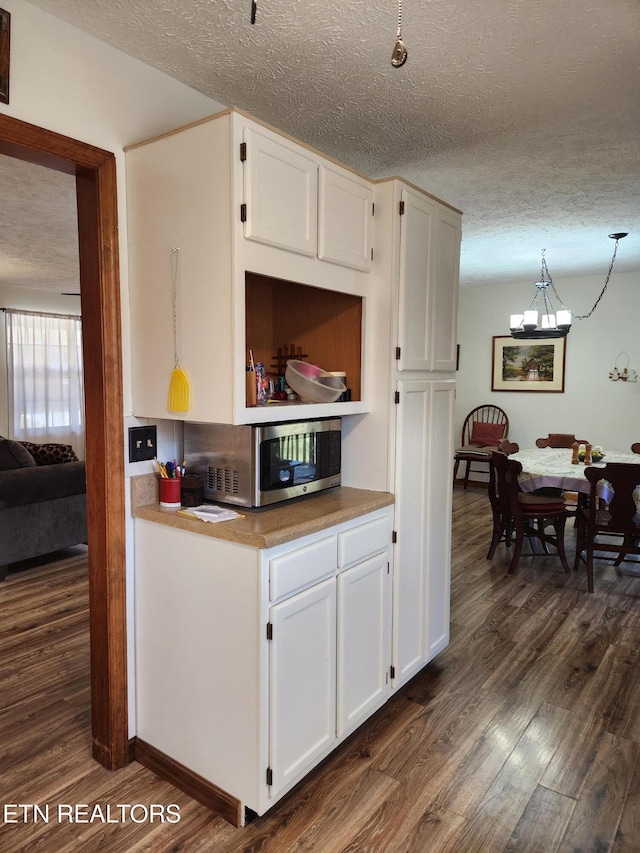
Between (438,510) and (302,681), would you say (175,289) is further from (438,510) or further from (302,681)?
(438,510)

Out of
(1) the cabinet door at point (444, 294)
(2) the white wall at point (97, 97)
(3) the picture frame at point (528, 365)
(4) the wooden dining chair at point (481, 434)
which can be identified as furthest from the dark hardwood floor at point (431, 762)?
(3) the picture frame at point (528, 365)

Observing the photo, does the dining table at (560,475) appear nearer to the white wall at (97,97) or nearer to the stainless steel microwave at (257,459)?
the stainless steel microwave at (257,459)

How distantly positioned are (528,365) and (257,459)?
5786 mm

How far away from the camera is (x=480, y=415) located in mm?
7457

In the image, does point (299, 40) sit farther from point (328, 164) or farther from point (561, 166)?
point (561, 166)

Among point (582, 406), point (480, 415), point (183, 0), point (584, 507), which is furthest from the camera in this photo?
point (480, 415)

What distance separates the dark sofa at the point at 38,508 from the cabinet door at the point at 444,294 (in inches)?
122

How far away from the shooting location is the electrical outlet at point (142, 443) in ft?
6.81

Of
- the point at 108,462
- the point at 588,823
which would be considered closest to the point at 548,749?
the point at 588,823

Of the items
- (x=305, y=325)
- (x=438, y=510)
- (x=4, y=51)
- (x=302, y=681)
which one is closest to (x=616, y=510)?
(x=438, y=510)

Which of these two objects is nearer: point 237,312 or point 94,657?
point 237,312

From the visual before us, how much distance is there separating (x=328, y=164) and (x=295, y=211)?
0.29 m

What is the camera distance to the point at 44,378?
7.67m

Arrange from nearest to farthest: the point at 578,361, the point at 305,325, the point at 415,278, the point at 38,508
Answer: the point at 415,278 → the point at 305,325 → the point at 38,508 → the point at 578,361
